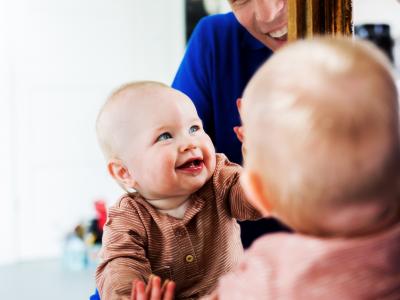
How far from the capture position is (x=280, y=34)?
642mm

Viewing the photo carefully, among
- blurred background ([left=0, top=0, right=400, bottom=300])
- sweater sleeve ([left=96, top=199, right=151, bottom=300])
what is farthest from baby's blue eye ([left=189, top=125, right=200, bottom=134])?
blurred background ([left=0, top=0, right=400, bottom=300])

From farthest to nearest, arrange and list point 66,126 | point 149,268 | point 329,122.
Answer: point 66,126
point 149,268
point 329,122

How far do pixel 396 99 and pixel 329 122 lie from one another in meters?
0.05

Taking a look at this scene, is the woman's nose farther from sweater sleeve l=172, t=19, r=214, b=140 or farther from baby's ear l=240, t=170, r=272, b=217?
baby's ear l=240, t=170, r=272, b=217

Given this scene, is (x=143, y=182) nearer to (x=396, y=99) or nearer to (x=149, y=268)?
(x=149, y=268)

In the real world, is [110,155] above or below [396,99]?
below

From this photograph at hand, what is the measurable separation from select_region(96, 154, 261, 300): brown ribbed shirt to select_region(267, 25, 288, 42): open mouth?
0.59ft

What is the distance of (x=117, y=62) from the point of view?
8.90 ft

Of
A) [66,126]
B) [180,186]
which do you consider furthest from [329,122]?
[66,126]

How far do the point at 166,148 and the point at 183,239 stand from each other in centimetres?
11

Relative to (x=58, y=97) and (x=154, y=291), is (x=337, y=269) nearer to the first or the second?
(x=154, y=291)

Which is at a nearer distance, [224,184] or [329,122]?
[329,122]

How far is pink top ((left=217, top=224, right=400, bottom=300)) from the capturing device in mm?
322

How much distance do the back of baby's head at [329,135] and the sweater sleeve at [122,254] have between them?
0.25 metres
